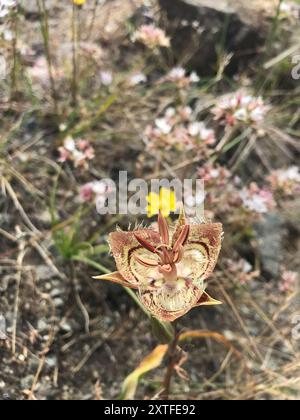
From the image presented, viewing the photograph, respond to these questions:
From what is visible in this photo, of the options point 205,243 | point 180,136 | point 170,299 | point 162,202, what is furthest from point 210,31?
Answer: point 170,299

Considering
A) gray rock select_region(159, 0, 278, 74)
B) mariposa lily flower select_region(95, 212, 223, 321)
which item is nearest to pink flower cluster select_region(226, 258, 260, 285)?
mariposa lily flower select_region(95, 212, 223, 321)

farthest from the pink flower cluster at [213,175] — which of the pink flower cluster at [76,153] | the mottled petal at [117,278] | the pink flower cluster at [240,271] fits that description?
the mottled petal at [117,278]

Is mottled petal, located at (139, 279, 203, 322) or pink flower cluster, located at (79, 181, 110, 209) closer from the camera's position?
mottled petal, located at (139, 279, 203, 322)

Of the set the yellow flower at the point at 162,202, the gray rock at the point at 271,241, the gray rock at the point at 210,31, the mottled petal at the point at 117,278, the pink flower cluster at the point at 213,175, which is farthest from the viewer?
the gray rock at the point at 210,31

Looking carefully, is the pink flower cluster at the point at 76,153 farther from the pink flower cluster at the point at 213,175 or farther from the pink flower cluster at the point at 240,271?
the pink flower cluster at the point at 240,271

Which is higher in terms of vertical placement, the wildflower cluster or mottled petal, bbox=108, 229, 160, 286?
the wildflower cluster

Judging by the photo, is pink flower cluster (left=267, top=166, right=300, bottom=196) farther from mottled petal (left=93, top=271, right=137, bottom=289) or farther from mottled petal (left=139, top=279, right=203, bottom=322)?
mottled petal (left=93, top=271, right=137, bottom=289)
